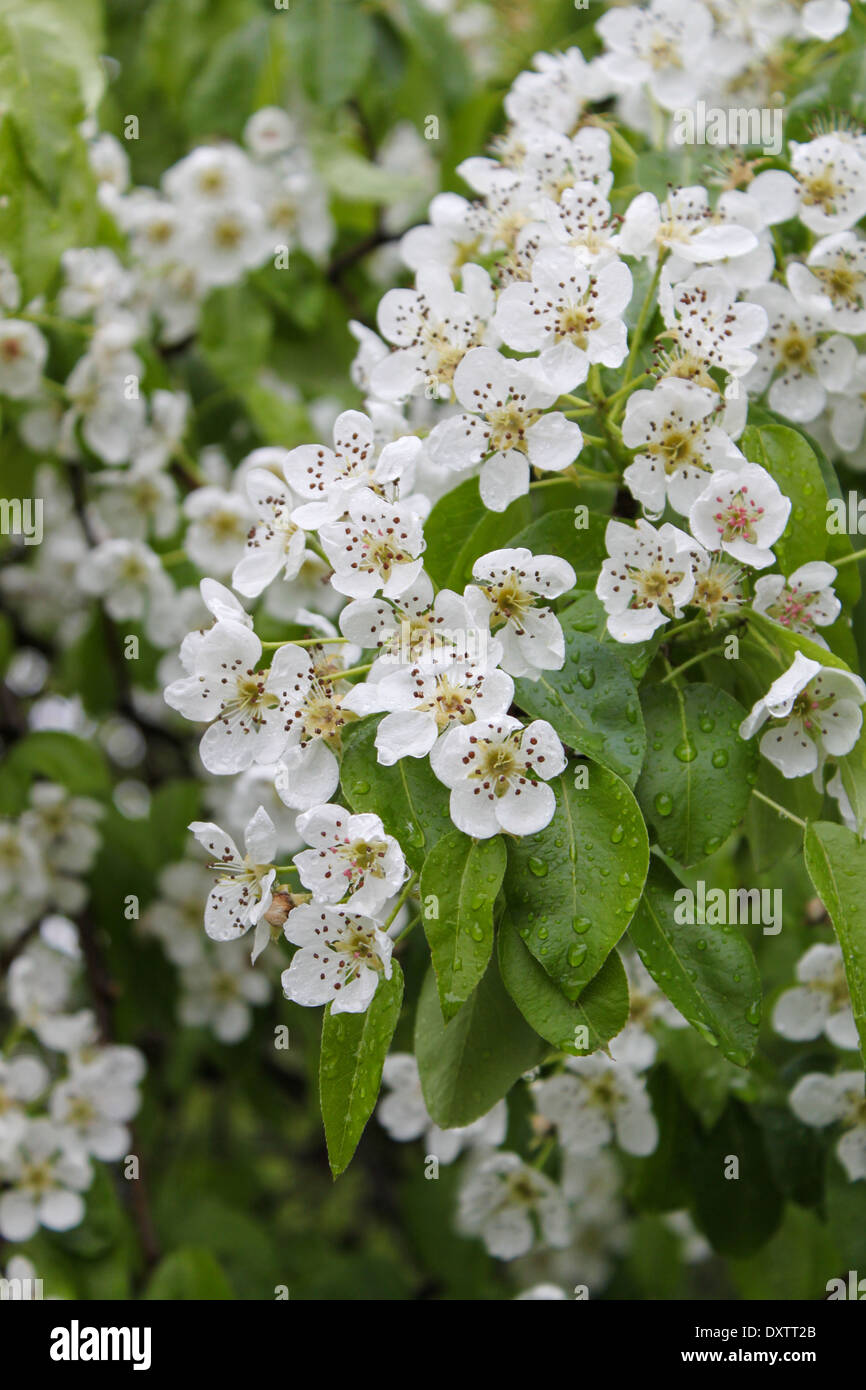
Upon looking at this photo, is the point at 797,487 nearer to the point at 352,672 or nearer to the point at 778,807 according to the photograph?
the point at 778,807

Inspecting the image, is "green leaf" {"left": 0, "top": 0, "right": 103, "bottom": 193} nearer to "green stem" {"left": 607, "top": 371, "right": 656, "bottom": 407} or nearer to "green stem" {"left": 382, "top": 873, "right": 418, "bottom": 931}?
"green stem" {"left": 607, "top": 371, "right": 656, "bottom": 407}

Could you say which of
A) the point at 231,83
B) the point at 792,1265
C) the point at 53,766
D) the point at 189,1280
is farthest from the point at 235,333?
the point at 792,1265

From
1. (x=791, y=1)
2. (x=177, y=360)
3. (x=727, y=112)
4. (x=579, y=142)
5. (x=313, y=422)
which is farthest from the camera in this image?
(x=177, y=360)

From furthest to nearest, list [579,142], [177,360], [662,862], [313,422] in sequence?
[177,360]
[313,422]
[579,142]
[662,862]

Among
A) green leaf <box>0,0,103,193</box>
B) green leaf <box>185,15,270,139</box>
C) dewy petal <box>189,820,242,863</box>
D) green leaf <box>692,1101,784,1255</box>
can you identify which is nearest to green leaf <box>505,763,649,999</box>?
dewy petal <box>189,820,242,863</box>
